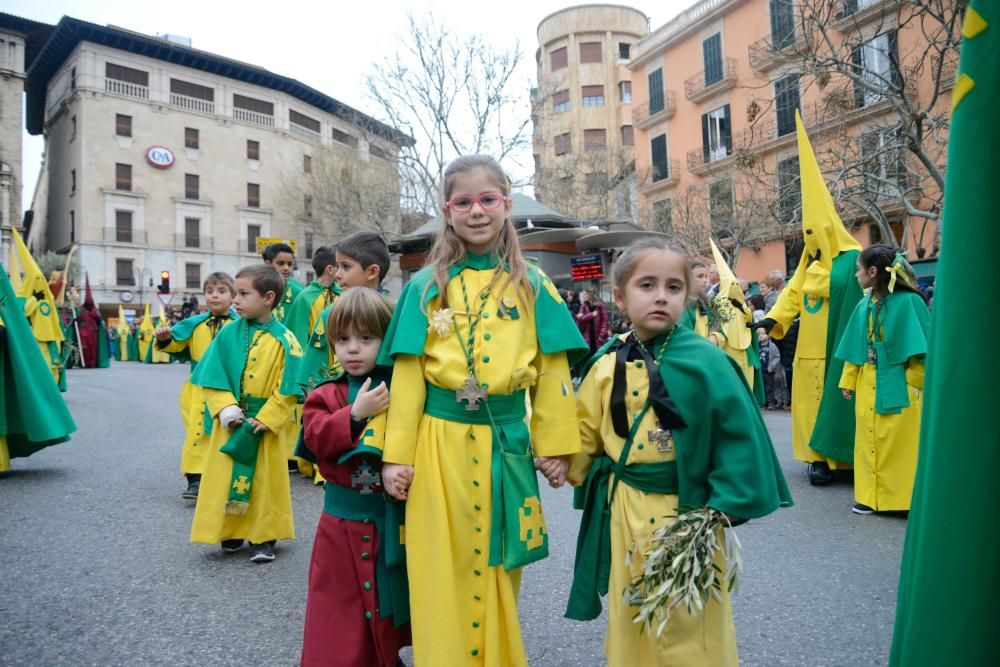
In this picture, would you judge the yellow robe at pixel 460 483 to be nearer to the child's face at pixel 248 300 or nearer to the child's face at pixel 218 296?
the child's face at pixel 248 300

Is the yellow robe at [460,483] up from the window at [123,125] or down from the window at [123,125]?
down

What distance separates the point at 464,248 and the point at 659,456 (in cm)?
102

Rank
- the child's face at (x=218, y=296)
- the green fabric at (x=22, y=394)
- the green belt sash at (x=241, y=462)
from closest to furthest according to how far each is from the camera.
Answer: the green belt sash at (x=241, y=462)
the child's face at (x=218, y=296)
the green fabric at (x=22, y=394)

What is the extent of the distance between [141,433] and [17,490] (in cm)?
342

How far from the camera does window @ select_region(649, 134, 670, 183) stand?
3158 centimetres

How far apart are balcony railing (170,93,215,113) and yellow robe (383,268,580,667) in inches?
1979

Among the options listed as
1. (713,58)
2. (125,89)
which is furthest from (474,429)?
(125,89)

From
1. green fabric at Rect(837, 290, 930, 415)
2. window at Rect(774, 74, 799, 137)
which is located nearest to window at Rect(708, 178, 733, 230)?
window at Rect(774, 74, 799, 137)

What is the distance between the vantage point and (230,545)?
173 inches

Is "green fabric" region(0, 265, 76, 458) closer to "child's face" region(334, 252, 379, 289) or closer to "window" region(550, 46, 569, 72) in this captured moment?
"child's face" region(334, 252, 379, 289)

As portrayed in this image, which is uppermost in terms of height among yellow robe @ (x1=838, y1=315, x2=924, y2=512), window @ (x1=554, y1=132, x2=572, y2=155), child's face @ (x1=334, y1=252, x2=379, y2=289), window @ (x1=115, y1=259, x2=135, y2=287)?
window @ (x1=554, y1=132, x2=572, y2=155)

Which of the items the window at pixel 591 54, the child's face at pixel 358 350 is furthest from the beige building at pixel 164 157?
the child's face at pixel 358 350

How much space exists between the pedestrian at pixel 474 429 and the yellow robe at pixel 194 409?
3026 millimetres

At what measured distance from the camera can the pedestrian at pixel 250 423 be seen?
4086 millimetres
